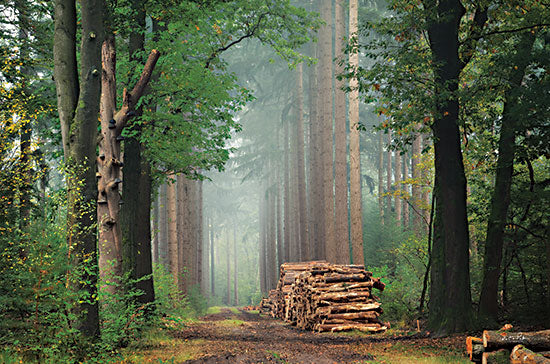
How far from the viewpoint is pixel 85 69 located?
827 centimetres

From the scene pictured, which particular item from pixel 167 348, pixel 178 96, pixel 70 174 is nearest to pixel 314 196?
pixel 178 96

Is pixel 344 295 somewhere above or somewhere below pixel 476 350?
below

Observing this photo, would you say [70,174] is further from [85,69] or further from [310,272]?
[310,272]

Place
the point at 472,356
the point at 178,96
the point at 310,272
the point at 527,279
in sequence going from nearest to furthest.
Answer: the point at 472,356 < the point at 527,279 < the point at 178,96 < the point at 310,272

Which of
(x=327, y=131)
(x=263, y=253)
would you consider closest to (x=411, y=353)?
(x=327, y=131)

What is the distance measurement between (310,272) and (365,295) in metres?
2.14

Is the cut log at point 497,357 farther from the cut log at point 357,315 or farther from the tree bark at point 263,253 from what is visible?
the tree bark at point 263,253

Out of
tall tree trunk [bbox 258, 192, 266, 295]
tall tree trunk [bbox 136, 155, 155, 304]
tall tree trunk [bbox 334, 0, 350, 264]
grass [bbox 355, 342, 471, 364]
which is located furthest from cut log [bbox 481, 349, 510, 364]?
tall tree trunk [bbox 258, 192, 266, 295]

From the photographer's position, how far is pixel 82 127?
26.3 ft

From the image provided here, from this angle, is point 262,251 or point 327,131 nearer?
point 327,131

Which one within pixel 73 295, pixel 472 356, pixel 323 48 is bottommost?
pixel 472 356

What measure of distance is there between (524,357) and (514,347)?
0.84 feet

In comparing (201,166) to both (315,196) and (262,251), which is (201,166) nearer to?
(315,196)

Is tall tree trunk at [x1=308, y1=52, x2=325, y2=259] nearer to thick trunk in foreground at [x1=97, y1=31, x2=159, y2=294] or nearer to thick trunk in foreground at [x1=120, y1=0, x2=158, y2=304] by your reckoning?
thick trunk in foreground at [x1=120, y1=0, x2=158, y2=304]
